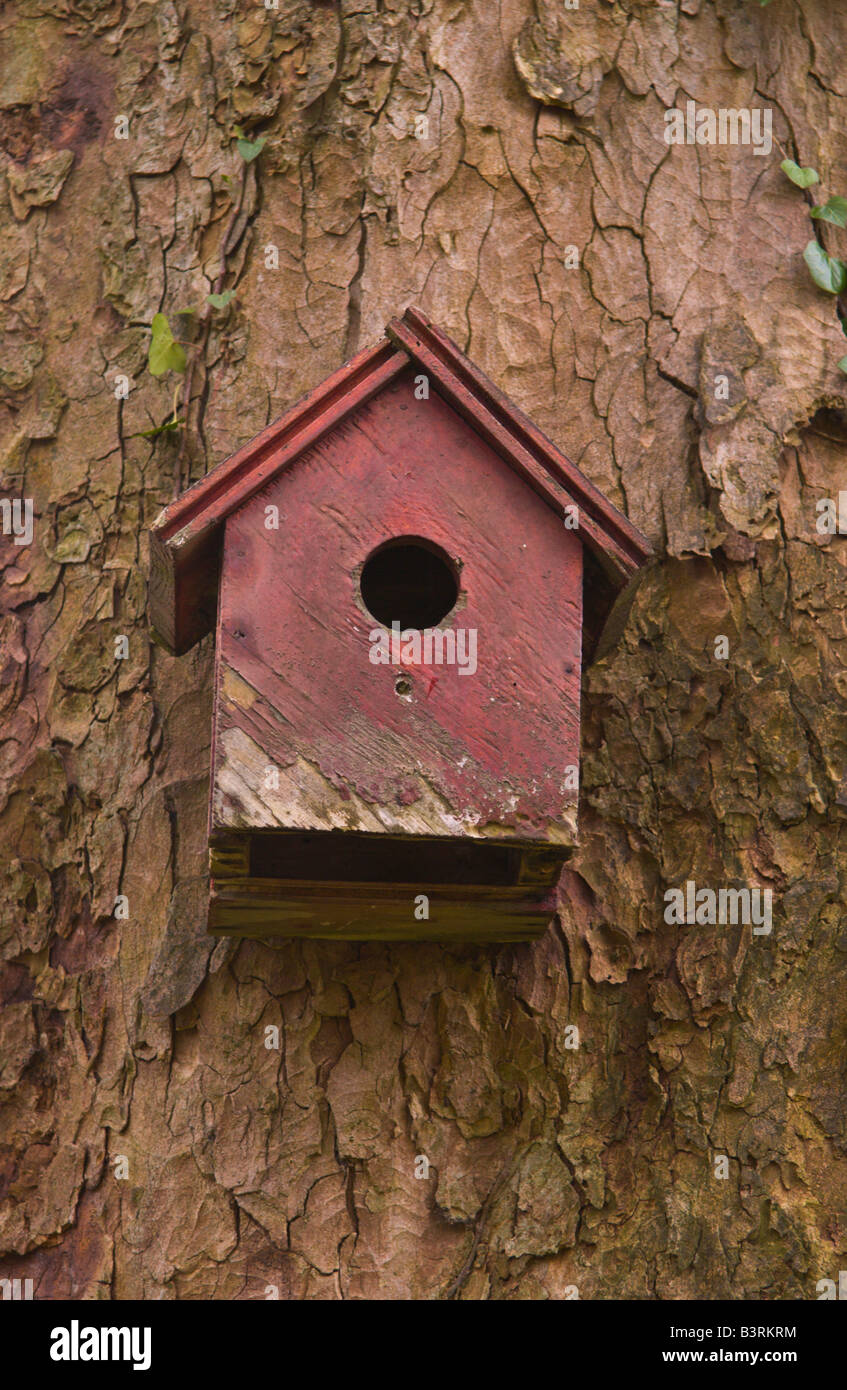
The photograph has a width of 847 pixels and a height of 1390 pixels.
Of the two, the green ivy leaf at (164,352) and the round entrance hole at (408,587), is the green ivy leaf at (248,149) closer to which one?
the green ivy leaf at (164,352)

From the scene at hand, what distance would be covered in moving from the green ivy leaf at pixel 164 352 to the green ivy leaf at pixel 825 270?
1.41 m

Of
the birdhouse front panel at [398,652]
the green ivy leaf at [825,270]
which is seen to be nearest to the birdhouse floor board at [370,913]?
the birdhouse front panel at [398,652]

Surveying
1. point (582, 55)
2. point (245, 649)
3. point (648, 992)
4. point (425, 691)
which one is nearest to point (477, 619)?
point (425, 691)

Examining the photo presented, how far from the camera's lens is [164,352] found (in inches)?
122

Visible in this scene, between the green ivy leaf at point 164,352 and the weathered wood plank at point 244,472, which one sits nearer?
the weathered wood plank at point 244,472

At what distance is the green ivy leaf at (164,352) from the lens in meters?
3.10

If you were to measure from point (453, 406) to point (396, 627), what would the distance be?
1.30ft

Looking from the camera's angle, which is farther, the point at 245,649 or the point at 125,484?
the point at 125,484

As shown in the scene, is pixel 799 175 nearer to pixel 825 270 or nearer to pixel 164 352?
pixel 825 270

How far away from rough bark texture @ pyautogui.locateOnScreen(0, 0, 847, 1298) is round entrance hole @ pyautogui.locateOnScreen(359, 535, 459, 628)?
1.32 feet

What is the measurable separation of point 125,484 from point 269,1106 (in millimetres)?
1347

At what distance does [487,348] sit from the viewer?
310 cm
